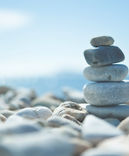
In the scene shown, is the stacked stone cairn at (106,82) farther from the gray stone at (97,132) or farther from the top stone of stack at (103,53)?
the gray stone at (97,132)

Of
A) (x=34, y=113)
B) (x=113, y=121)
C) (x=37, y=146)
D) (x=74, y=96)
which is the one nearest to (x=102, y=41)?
(x=113, y=121)

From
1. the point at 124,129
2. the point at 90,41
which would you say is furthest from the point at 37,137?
the point at 90,41

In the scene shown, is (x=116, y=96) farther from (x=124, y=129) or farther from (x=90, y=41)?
(x=124, y=129)

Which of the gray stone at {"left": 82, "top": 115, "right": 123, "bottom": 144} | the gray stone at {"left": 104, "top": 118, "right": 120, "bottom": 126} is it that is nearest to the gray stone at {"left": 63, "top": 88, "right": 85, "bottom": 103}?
the gray stone at {"left": 104, "top": 118, "right": 120, "bottom": 126}

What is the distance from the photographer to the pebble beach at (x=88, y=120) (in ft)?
8.97

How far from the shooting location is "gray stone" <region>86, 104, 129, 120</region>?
628cm

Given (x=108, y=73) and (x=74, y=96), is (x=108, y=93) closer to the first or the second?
(x=108, y=73)

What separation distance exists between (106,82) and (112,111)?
1.74 feet

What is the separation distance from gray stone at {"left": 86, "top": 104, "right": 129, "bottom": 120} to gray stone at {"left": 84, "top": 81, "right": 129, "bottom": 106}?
0.08 metres

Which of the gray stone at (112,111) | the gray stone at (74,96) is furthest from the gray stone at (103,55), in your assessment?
the gray stone at (74,96)

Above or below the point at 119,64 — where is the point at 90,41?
above

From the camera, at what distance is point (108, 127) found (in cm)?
340

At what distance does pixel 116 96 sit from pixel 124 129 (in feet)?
6.05

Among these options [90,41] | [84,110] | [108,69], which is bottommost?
[84,110]
